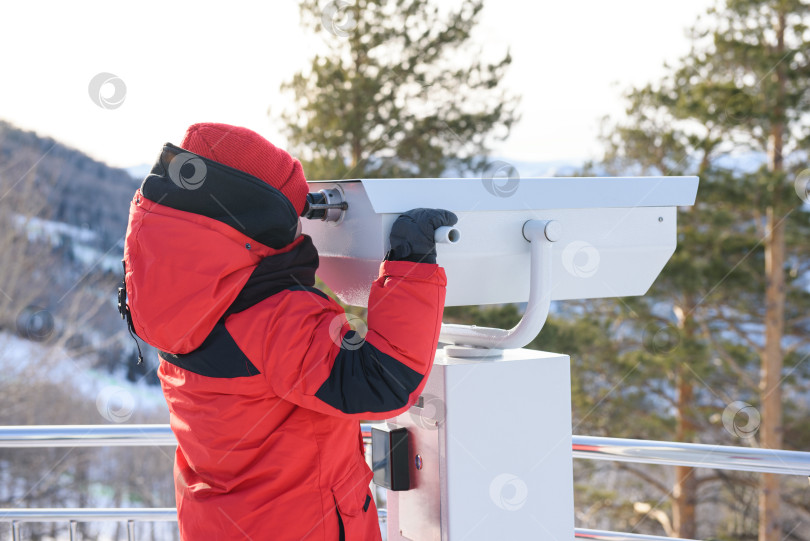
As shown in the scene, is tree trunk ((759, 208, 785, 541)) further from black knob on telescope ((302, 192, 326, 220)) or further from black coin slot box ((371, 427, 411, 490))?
black knob on telescope ((302, 192, 326, 220))

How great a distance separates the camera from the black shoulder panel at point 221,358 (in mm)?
1362

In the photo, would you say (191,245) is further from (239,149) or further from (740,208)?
(740,208)

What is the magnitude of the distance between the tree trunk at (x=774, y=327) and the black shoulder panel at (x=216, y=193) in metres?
9.90

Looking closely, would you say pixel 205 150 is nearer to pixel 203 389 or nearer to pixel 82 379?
pixel 203 389

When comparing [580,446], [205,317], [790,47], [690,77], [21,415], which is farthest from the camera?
[21,415]

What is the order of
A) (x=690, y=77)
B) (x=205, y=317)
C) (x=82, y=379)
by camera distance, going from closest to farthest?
(x=205, y=317) < (x=690, y=77) < (x=82, y=379)

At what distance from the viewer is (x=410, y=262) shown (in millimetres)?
1371

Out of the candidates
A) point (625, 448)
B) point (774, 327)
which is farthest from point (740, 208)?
point (625, 448)

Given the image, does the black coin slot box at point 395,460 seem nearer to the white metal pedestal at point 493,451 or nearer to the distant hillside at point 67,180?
the white metal pedestal at point 493,451

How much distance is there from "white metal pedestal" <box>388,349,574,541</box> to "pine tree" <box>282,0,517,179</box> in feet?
26.9

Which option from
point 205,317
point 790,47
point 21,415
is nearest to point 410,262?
point 205,317

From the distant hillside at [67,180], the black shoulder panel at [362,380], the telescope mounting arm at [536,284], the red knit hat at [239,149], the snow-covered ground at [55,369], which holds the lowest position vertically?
the snow-covered ground at [55,369]

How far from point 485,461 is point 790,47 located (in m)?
10.3

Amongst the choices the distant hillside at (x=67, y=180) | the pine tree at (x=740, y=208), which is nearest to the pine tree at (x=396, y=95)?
the pine tree at (x=740, y=208)
